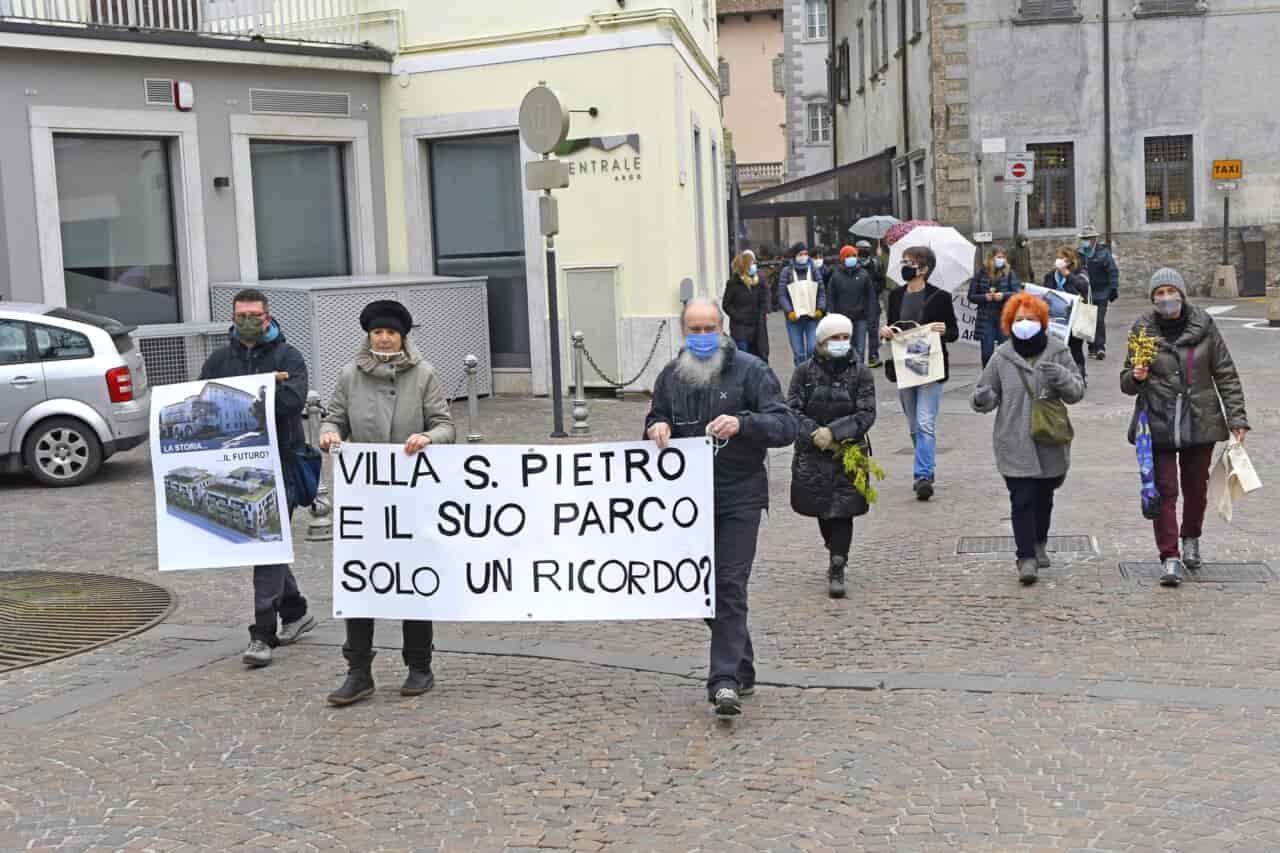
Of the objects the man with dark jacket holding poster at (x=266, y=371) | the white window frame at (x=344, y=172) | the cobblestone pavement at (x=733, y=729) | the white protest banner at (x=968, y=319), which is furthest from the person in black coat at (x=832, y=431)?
the white protest banner at (x=968, y=319)

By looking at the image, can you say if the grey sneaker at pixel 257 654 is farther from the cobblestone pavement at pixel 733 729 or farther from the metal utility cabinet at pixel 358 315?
the metal utility cabinet at pixel 358 315

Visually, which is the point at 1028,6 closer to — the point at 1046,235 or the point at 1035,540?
the point at 1046,235

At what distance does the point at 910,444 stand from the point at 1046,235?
2153 cm

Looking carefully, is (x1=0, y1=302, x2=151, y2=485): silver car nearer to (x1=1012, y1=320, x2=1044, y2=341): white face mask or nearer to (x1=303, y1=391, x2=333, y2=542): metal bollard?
(x1=303, y1=391, x2=333, y2=542): metal bollard

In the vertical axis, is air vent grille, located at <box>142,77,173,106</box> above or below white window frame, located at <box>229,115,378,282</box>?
above

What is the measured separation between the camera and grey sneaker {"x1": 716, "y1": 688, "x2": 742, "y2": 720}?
6.64 m

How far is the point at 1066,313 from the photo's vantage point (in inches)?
Result: 735

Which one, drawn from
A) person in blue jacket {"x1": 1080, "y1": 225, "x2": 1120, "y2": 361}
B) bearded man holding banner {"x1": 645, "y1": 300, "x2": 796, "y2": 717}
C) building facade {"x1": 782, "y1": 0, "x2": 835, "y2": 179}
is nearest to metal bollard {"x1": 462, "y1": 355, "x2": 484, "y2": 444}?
bearded man holding banner {"x1": 645, "y1": 300, "x2": 796, "y2": 717}

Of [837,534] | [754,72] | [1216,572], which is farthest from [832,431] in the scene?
[754,72]

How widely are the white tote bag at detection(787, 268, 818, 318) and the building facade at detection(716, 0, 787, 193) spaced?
60953 mm

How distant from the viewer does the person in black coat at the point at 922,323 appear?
40.9 ft

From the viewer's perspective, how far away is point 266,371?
8.14 metres

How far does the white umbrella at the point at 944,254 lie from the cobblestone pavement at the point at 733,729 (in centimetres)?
846

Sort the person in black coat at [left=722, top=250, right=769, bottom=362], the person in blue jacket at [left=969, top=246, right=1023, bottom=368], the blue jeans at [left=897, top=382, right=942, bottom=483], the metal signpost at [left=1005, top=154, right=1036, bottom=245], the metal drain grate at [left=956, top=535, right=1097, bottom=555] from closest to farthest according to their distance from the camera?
the metal drain grate at [left=956, top=535, right=1097, bottom=555] < the blue jeans at [left=897, top=382, right=942, bottom=483] < the person in black coat at [left=722, top=250, right=769, bottom=362] < the person in blue jacket at [left=969, top=246, right=1023, bottom=368] < the metal signpost at [left=1005, top=154, right=1036, bottom=245]
